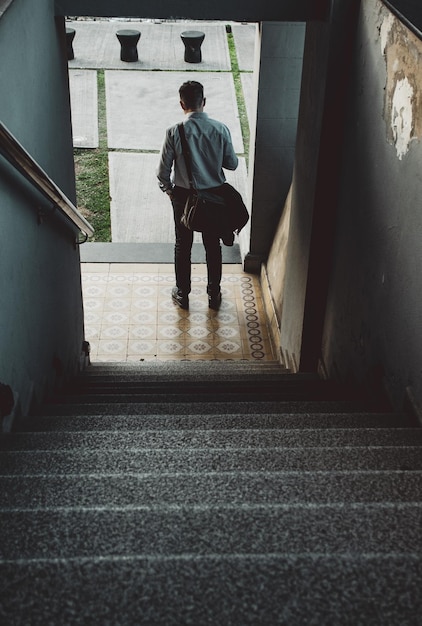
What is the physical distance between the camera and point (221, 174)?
5176mm

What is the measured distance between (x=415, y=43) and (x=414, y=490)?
1.65m

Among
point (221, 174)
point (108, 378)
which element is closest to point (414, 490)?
point (108, 378)

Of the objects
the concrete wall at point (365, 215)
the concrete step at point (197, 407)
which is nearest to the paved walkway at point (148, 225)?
the concrete wall at point (365, 215)

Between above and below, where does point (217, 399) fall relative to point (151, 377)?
above

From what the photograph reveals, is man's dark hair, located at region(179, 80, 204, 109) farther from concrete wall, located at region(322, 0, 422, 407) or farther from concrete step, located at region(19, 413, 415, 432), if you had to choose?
concrete step, located at region(19, 413, 415, 432)

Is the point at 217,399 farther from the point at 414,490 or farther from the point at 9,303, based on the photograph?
the point at 414,490

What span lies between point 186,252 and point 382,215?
2.67 meters

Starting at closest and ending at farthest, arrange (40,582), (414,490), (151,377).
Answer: (40,582), (414,490), (151,377)

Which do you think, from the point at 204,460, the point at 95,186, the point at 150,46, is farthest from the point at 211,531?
the point at 150,46

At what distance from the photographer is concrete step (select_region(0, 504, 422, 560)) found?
1688 mm

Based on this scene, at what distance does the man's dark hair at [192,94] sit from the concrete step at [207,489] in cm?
334

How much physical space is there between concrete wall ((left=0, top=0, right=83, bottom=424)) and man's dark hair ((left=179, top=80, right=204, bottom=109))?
0.84 metres

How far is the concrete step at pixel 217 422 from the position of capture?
2.89 meters

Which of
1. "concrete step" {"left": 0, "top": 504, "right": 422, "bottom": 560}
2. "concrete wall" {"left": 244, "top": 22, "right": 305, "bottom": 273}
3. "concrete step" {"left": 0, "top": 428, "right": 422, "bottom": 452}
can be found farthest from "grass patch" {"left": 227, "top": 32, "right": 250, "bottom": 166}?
"concrete step" {"left": 0, "top": 504, "right": 422, "bottom": 560}
